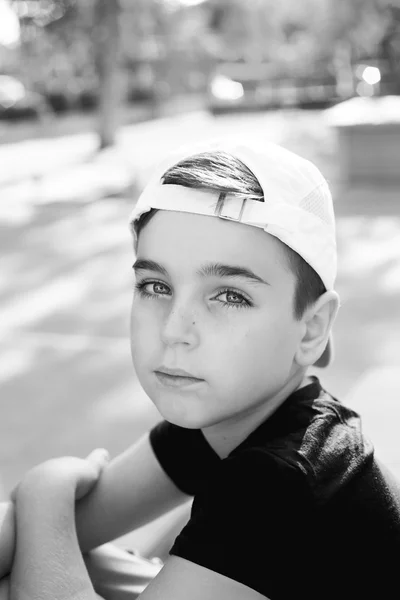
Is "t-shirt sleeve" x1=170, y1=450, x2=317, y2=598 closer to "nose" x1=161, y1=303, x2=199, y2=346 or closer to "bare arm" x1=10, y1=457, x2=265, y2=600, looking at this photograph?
"bare arm" x1=10, y1=457, x2=265, y2=600

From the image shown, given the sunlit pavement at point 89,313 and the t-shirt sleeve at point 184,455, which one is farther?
the sunlit pavement at point 89,313

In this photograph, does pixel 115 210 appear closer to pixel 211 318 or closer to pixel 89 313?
pixel 89 313

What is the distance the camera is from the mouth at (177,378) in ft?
4.12

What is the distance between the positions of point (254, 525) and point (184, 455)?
430mm

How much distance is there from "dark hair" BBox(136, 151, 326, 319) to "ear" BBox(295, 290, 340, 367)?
19mm

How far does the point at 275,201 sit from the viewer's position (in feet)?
4.17

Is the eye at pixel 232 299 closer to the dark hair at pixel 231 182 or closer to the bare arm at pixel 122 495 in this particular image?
the dark hair at pixel 231 182

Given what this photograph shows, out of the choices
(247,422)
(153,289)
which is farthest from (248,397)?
(153,289)

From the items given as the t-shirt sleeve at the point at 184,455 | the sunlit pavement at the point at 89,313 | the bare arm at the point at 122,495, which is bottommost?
the sunlit pavement at the point at 89,313

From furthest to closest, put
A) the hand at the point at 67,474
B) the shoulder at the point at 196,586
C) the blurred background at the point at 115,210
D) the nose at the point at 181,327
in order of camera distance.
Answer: the blurred background at the point at 115,210 → the hand at the point at 67,474 → the nose at the point at 181,327 → the shoulder at the point at 196,586

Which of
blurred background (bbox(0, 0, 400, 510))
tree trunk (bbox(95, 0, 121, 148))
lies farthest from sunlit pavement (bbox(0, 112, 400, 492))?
tree trunk (bbox(95, 0, 121, 148))

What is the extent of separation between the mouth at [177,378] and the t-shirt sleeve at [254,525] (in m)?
0.14

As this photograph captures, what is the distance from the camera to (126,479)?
1.61 metres

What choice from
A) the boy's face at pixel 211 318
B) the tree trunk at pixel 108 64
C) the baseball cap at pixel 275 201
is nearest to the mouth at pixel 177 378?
the boy's face at pixel 211 318
